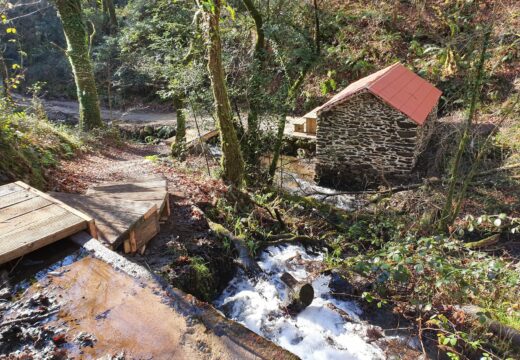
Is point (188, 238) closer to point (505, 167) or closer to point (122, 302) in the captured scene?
point (122, 302)

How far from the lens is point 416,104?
404 inches

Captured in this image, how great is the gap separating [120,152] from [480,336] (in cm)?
1048

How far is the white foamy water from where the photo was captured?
12.8 ft

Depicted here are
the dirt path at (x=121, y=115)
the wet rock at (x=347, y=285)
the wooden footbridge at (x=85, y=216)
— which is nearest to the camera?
the wooden footbridge at (x=85, y=216)

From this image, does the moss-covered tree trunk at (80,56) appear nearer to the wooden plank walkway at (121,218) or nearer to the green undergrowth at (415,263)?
the green undergrowth at (415,263)

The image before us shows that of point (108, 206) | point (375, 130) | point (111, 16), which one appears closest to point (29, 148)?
point (108, 206)

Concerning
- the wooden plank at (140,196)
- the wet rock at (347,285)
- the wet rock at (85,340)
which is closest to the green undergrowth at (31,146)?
the wooden plank at (140,196)

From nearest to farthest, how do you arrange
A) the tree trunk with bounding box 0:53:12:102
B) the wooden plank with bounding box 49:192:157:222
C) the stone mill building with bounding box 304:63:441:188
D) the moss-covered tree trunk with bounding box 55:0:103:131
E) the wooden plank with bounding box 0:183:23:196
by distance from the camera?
1. the wooden plank with bounding box 0:183:23:196
2. the wooden plank with bounding box 49:192:157:222
3. the tree trunk with bounding box 0:53:12:102
4. the stone mill building with bounding box 304:63:441:188
5. the moss-covered tree trunk with bounding box 55:0:103:131

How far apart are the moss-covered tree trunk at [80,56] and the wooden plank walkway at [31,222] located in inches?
361

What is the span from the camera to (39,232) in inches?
99.0

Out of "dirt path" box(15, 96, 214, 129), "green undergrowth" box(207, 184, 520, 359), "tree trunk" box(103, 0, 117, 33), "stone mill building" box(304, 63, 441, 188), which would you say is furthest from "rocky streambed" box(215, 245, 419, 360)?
"tree trunk" box(103, 0, 117, 33)

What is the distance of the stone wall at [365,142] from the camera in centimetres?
988

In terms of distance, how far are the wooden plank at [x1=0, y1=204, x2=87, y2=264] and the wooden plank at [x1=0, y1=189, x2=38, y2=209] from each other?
371mm

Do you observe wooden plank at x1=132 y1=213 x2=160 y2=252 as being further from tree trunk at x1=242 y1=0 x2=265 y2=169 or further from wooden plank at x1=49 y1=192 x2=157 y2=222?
tree trunk at x1=242 y1=0 x2=265 y2=169
